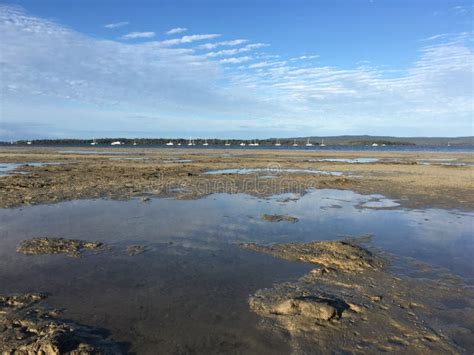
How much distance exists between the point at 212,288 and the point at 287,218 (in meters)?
5.85

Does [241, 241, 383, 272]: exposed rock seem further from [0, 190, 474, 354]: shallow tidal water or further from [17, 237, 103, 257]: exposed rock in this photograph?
[17, 237, 103, 257]: exposed rock

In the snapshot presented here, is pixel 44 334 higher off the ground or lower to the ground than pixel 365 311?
higher

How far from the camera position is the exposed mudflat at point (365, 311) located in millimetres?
4582

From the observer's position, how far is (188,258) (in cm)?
776

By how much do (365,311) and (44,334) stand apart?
4.50 m

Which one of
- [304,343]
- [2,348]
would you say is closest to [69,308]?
[2,348]

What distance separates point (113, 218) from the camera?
11242mm

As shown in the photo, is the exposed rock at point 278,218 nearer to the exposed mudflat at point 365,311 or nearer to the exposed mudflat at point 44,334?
the exposed mudflat at point 365,311

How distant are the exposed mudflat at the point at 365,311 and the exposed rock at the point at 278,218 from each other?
3957 millimetres

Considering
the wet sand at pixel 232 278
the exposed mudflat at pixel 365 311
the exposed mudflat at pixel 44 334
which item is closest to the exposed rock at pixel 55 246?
the wet sand at pixel 232 278

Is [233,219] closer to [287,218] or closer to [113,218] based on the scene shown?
[287,218]

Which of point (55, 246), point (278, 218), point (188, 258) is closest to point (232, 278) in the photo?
point (188, 258)

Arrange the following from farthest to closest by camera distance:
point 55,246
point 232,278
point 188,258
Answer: point 55,246
point 188,258
point 232,278

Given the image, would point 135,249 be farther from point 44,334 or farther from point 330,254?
point 330,254
